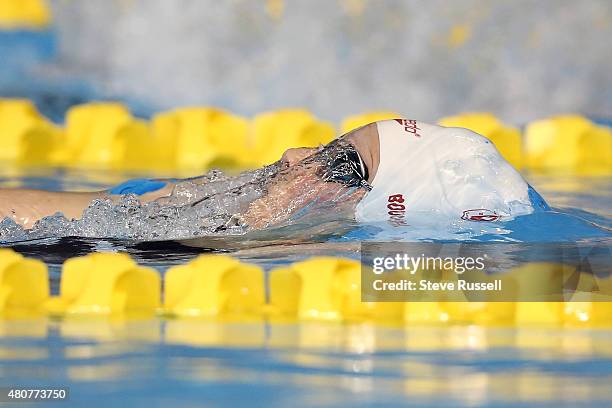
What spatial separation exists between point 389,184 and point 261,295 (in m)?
0.54

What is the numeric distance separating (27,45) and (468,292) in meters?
4.97

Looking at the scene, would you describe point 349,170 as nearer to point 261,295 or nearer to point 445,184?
point 445,184

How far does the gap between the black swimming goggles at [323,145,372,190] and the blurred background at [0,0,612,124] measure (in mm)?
3346

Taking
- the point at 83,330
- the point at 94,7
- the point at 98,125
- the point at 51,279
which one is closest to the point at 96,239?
the point at 51,279

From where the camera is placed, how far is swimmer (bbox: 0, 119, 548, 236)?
→ 296 centimetres

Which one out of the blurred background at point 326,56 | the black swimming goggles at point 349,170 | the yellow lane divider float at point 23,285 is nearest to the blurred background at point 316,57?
the blurred background at point 326,56

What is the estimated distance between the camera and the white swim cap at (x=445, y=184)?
9.66 ft

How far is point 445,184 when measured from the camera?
2.99 m

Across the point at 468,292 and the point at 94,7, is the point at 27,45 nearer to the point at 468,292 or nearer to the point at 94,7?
the point at 94,7

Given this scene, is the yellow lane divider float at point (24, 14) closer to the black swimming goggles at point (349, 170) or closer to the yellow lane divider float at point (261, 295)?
the black swimming goggles at point (349, 170)

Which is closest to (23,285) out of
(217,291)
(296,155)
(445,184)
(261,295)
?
(217,291)

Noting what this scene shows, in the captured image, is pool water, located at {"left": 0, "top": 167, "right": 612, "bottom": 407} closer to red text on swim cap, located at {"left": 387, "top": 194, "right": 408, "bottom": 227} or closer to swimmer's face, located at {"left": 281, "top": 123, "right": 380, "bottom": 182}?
red text on swim cap, located at {"left": 387, "top": 194, "right": 408, "bottom": 227}

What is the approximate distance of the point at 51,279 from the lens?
276cm

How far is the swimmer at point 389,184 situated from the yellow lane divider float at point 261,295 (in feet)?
1.04
